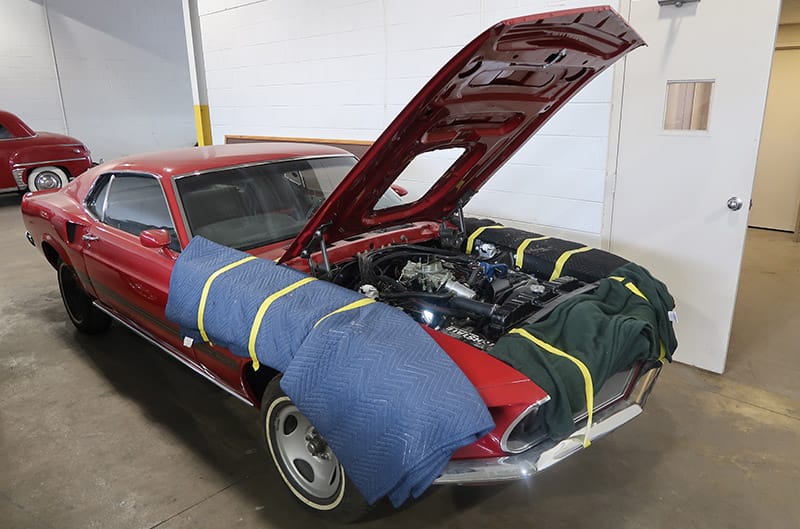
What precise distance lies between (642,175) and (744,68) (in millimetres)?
786

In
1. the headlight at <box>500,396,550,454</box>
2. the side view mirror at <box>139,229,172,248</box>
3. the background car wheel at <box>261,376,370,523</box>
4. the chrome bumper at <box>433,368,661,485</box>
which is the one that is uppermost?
the side view mirror at <box>139,229,172,248</box>

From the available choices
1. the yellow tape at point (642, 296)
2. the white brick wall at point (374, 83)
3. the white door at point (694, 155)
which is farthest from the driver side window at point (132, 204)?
the white door at point (694, 155)

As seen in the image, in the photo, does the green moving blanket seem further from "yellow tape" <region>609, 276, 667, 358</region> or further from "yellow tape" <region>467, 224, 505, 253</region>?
"yellow tape" <region>467, 224, 505, 253</region>

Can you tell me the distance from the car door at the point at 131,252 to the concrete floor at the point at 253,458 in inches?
19.2

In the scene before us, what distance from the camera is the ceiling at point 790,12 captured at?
5.80 m

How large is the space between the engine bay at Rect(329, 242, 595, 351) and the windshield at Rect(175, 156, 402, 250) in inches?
20.6

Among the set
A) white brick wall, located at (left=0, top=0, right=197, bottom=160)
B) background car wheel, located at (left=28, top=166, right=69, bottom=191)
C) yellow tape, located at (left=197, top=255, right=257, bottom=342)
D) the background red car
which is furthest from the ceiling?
white brick wall, located at (left=0, top=0, right=197, bottom=160)

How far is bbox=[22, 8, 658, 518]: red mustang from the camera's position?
1766 millimetres

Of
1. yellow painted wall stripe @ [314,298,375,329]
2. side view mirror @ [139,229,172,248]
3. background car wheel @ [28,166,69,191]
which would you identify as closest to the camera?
yellow painted wall stripe @ [314,298,375,329]

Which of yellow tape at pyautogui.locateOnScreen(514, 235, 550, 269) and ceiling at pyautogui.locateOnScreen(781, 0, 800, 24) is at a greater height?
ceiling at pyautogui.locateOnScreen(781, 0, 800, 24)

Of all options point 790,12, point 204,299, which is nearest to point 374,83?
point 204,299

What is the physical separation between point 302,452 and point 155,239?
119 cm

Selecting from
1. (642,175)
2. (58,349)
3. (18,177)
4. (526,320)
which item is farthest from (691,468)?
(18,177)

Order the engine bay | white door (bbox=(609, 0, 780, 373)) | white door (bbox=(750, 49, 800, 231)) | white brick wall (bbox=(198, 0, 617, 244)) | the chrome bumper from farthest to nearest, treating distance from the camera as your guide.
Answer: white door (bbox=(750, 49, 800, 231)) < white brick wall (bbox=(198, 0, 617, 244)) < white door (bbox=(609, 0, 780, 373)) < the engine bay < the chrome bumper
